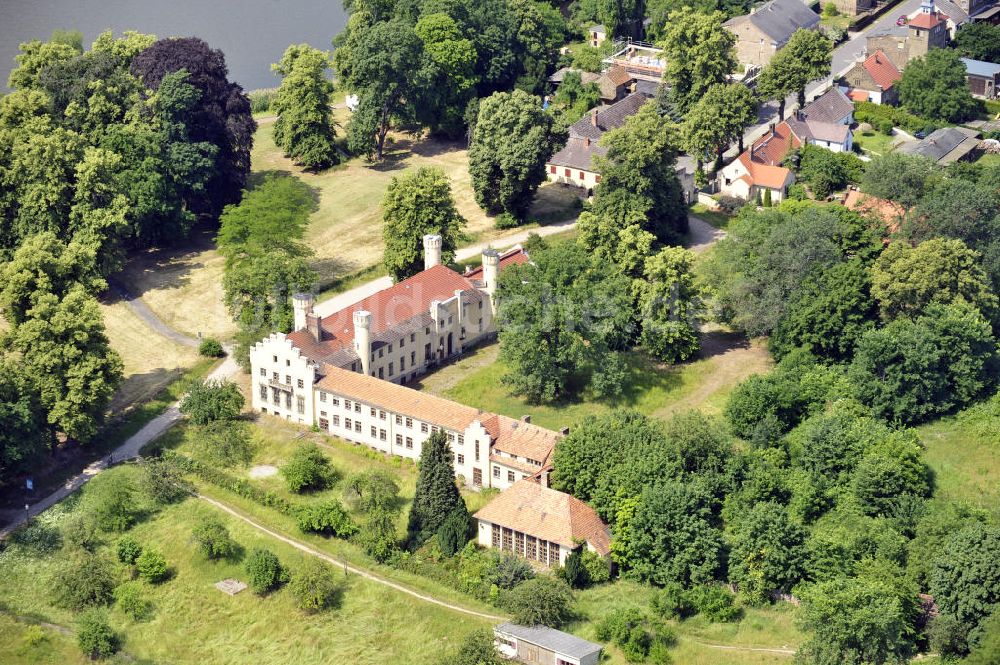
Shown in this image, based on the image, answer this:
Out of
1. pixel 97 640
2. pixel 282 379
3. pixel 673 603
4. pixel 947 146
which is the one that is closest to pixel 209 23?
pixel 282 379

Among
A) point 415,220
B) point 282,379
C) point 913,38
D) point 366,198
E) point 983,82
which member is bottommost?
point 282,379

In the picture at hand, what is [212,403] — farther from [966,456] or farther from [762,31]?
[762,31]

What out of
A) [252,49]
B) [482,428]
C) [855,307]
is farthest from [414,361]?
[252,49]

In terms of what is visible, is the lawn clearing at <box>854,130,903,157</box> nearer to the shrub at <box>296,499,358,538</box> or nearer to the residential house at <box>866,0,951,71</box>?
the residential house at <box>866,0,951,71</box>

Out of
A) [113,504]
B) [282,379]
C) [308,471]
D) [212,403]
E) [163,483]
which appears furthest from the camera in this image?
[282,379]

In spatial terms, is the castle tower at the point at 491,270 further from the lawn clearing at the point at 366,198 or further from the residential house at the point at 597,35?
the residential house at the point at 597,35

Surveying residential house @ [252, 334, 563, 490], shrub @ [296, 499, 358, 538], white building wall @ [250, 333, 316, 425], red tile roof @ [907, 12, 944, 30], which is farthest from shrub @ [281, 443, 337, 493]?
red tile roof @ [907, 12, 944, 30]

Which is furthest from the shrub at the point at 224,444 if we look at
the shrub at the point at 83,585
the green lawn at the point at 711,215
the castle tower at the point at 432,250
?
the green lawn at the point at 711,215
